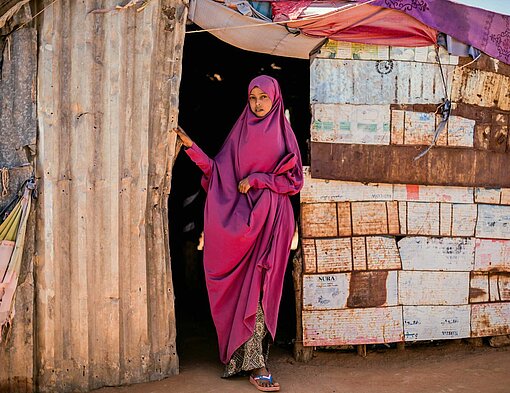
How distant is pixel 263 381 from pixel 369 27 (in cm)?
236

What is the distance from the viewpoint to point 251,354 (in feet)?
15.1

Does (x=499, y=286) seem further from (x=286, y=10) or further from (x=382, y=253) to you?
(x=286, y=10)

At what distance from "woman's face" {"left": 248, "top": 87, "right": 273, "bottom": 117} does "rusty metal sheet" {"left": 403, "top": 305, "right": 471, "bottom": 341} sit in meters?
1.71

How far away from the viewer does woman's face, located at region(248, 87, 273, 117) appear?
182 inches

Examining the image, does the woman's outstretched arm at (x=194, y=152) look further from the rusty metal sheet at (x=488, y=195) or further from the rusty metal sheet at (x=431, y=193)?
the rusty metal sheet at (x=488, y=195)

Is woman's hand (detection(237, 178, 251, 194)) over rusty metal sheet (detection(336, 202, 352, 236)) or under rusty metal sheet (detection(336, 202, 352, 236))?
over

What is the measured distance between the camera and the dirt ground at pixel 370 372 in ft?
15.1

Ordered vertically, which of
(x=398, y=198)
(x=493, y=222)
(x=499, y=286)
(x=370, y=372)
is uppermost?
(x=398, y=198)

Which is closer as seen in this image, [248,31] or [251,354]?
[251,354]

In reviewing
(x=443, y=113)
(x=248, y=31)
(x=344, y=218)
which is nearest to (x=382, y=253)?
(x=344, y=218)

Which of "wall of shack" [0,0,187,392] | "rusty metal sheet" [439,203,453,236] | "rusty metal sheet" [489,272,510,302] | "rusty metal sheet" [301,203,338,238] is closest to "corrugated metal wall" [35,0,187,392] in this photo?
"wall of shack" [0,0,187,392]

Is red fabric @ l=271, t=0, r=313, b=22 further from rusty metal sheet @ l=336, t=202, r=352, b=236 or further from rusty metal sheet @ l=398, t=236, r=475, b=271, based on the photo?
rusty metal sheet @ l=398, t=236, r=475, b=271

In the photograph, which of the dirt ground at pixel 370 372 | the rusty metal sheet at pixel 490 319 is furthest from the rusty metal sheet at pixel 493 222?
the dirt ground at pixel 370 372

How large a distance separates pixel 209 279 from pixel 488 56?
2509mm
